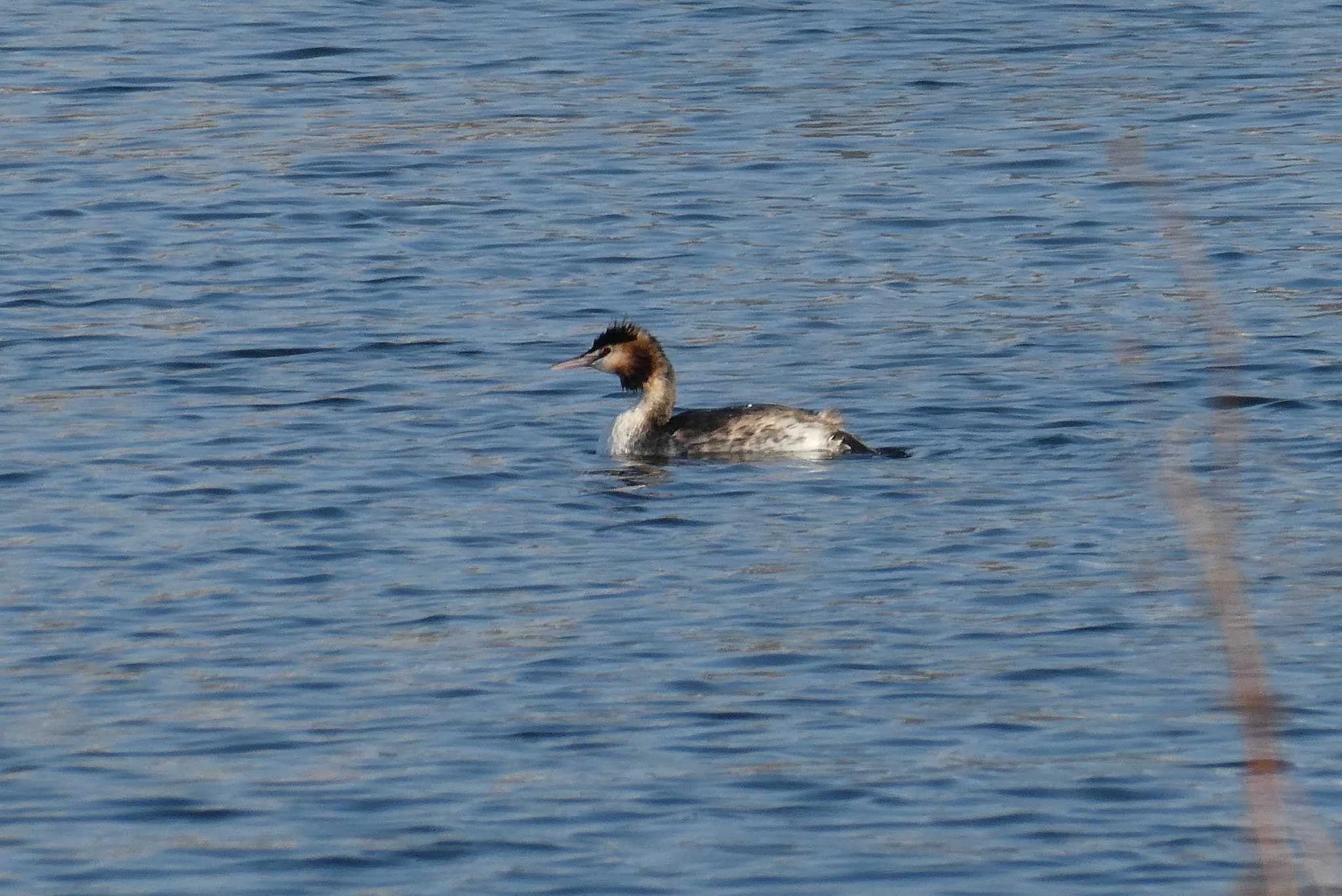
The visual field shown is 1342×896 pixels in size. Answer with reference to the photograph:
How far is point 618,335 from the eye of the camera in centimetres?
1545

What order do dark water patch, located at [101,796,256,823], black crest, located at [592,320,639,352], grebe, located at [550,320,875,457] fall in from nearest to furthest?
1. dark water patch, located at [101,796,256,823]
2. grebe, located at [550,320,875,457]
3. black crest, located at [592,320,639,352]

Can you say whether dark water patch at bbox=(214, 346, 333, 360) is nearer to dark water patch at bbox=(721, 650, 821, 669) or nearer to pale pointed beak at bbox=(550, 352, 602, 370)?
pale pointed beak at bbox=(550, 352, 602, 370)

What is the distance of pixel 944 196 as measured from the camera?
2105 cm

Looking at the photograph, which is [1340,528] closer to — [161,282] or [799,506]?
[799,506]

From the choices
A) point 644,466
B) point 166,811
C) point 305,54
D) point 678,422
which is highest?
point 305,54

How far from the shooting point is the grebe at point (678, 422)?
14.3m

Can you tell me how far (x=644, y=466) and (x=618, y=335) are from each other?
1195mm

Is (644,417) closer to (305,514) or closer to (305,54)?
(305,514)

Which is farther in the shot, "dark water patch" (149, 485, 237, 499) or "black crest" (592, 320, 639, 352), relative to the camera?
"black crest" (592, 320, 639, 352)

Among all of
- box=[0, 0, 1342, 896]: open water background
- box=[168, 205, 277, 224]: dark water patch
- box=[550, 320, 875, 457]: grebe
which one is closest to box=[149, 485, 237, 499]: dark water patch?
box=[0, 0, 1342, 896]: open water background

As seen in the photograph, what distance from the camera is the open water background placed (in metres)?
8.84

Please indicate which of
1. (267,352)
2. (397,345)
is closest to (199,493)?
(267,352)

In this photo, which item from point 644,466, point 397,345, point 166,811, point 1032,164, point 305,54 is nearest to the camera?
point 166,811

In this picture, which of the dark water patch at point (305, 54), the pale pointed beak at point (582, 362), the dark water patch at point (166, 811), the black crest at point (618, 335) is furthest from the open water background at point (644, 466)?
the black crest at point (618, 335)
